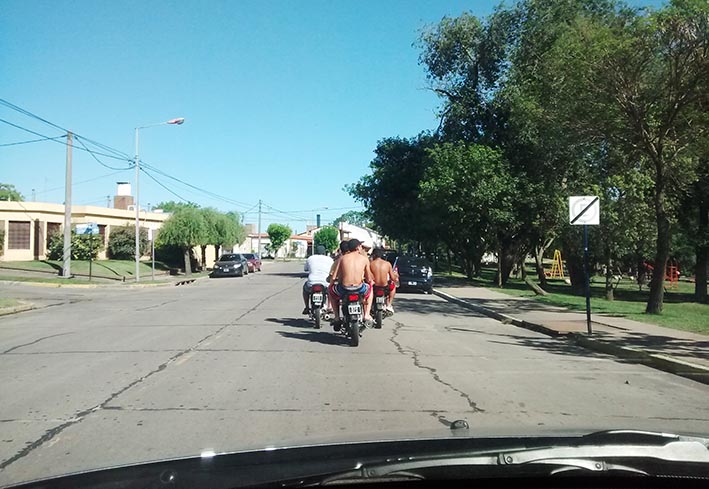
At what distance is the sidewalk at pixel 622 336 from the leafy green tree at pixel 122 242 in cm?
3177

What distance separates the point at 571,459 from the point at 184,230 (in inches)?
1692

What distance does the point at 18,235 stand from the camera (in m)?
41.3

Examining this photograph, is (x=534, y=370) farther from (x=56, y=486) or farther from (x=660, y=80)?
(x=660, y=80)

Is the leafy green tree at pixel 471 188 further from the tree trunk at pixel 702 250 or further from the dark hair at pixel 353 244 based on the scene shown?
the dark hair at pixel 353 244

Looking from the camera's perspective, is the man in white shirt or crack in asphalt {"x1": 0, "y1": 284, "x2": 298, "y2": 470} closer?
crack in asphalt {"x1": 0, "y1": 284, "x2": 298, "y2": 470}

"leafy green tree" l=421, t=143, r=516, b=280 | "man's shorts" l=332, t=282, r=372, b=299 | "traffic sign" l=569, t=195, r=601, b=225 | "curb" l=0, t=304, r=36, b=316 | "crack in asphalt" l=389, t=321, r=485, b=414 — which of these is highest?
"leafy green tree" l=421, t=143, r=516, b=280

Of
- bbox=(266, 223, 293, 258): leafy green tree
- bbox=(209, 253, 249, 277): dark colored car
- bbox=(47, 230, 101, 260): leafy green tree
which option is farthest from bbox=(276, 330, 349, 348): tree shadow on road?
bbox=(266, 223, 293, 258): leafy green tree

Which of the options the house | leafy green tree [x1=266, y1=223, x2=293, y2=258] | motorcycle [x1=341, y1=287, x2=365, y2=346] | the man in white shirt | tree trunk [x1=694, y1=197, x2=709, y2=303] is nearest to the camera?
motorcycle [x1=341, y1=287, x2=365, y2=346]

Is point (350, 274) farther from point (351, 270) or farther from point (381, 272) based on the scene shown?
point (381, 272)

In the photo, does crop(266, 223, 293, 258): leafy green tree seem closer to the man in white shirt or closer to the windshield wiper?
the man in white shirt

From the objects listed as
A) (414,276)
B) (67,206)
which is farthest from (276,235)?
(414,276)

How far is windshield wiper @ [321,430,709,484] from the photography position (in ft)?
8.86

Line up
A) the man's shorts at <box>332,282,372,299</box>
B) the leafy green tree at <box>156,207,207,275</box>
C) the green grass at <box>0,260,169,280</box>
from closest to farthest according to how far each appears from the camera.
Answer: the man's shorts at <box>332,282,372,299</box> < the green grass at <box>0,260,169,280</box> < the leafy green tree at <box>156,207,207,275</box>

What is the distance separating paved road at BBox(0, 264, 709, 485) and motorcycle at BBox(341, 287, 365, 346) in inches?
10.6
